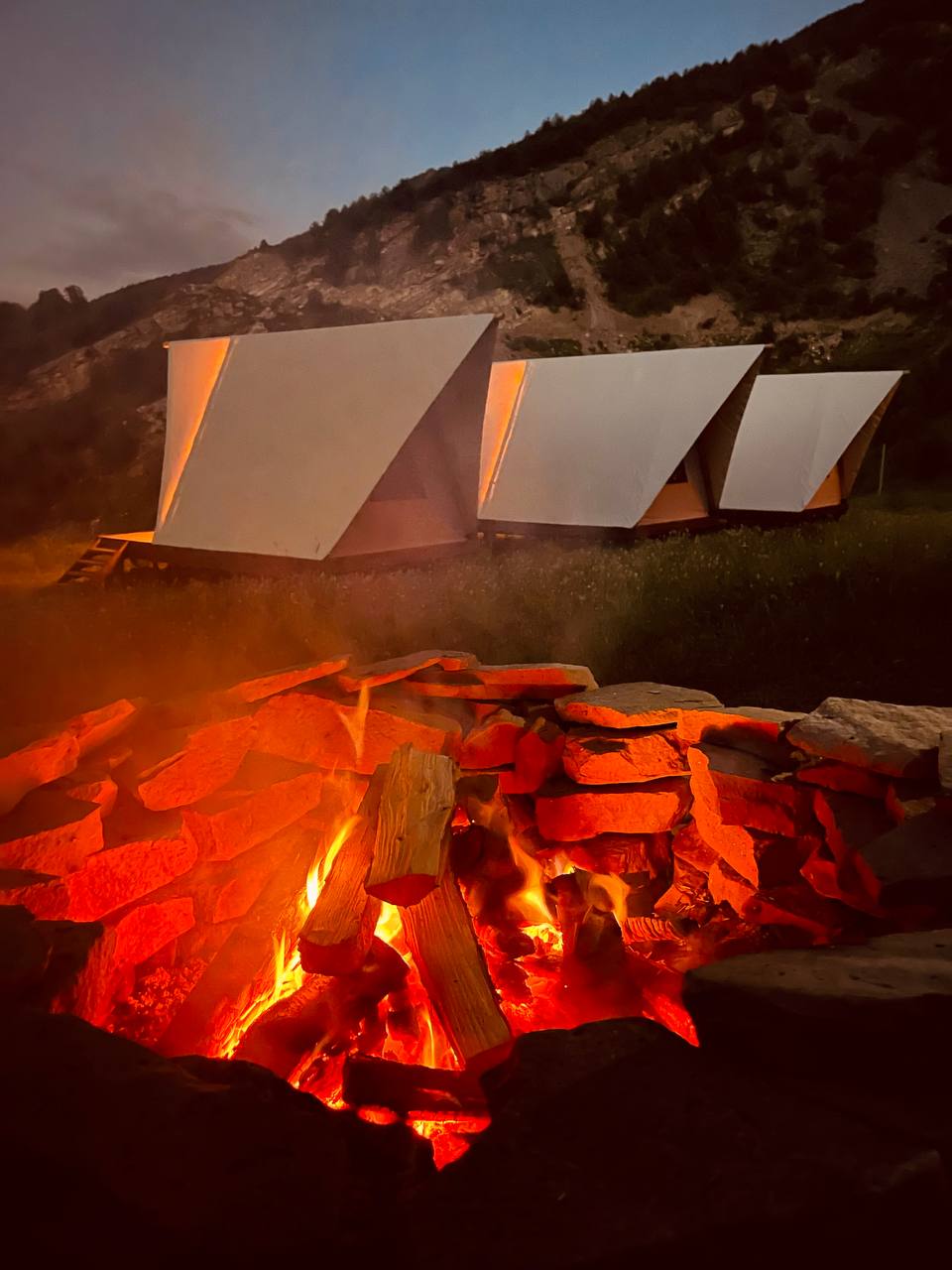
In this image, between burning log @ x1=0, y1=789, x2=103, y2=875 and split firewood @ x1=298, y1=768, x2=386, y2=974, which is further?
burning log @ x1=0, y1=789, x2=103, y2=875

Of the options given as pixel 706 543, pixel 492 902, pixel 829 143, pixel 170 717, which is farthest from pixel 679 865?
pixel 829 143

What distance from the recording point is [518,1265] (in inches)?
41.5

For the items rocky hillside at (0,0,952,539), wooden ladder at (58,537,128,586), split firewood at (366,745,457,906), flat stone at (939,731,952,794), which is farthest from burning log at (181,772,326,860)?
rocky hillside at (0,0,952,539)

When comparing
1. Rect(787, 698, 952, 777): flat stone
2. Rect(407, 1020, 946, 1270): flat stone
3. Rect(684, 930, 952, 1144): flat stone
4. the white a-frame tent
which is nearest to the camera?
Rect(407, 1020, 946, 1270): flat stone

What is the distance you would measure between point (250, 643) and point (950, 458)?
1620 centimetres

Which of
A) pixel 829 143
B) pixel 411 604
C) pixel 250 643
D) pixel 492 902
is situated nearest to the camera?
pixel 492 902

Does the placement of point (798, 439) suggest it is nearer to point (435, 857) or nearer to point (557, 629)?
point (557, 629)

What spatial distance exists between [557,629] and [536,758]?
4.54 ft

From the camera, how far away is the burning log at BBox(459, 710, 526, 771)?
3105 millimetres

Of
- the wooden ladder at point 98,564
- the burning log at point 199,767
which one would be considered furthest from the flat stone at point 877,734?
the wooden ladder at point 98,564

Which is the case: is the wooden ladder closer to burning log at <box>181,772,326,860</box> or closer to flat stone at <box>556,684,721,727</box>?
burning log at <box>181,772,326,860</box>

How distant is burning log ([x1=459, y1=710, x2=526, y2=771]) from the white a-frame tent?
4.40 meters

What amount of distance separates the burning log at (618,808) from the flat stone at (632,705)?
0.91 feet

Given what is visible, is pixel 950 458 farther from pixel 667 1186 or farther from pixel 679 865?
pixel 667 1186
